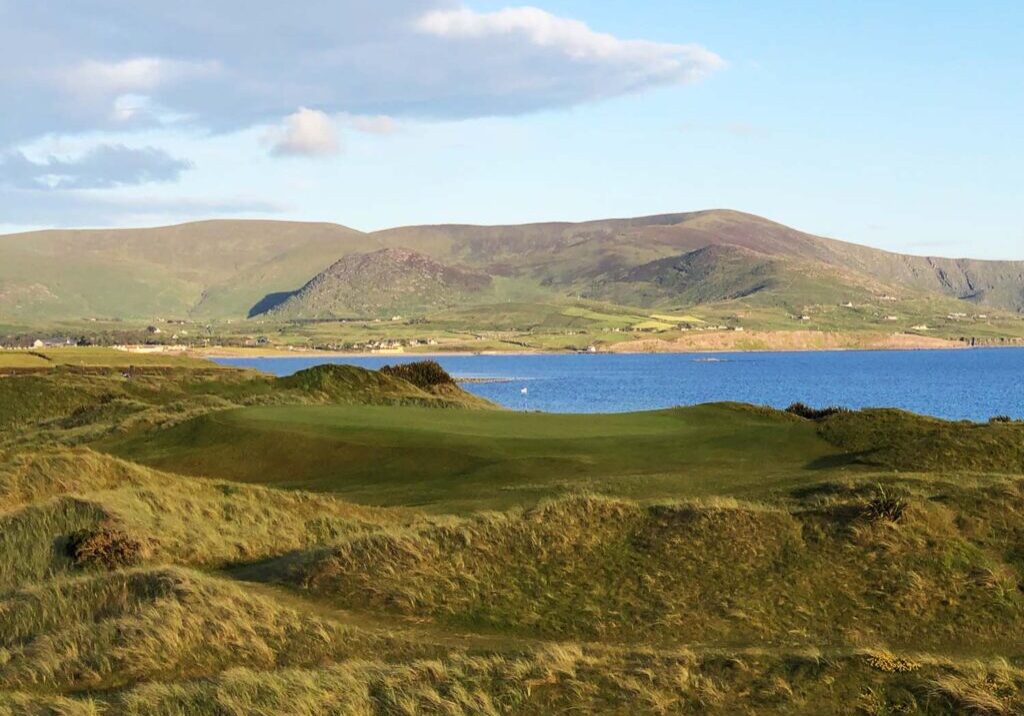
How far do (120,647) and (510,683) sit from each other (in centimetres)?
596

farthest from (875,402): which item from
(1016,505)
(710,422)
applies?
(1016,505)

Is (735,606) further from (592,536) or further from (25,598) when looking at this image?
(25,598)

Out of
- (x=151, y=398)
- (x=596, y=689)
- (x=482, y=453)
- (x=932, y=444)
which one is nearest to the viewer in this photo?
(x=596, y=689)

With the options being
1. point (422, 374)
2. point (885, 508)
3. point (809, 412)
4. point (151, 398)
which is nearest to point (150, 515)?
point (885, 508)

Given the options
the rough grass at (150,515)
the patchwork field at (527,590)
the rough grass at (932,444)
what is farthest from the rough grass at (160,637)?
the rough grass at (932,444)

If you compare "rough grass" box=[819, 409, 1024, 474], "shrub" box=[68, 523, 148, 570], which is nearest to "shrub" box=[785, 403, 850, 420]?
"rough grass" box=[819, 409, 1024, 474]

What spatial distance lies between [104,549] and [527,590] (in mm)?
8933

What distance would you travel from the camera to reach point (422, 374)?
78.1 metres

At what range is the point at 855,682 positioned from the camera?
1372 centimetres

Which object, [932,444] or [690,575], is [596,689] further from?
[932,444]

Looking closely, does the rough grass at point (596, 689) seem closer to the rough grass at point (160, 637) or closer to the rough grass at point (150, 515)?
the rough grass at point (160, 637)

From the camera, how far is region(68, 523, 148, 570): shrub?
21984 mm

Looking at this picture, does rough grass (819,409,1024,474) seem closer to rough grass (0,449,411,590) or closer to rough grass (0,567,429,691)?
rough grass (0,449,411,590)

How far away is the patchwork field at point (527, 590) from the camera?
1367 centimetres
